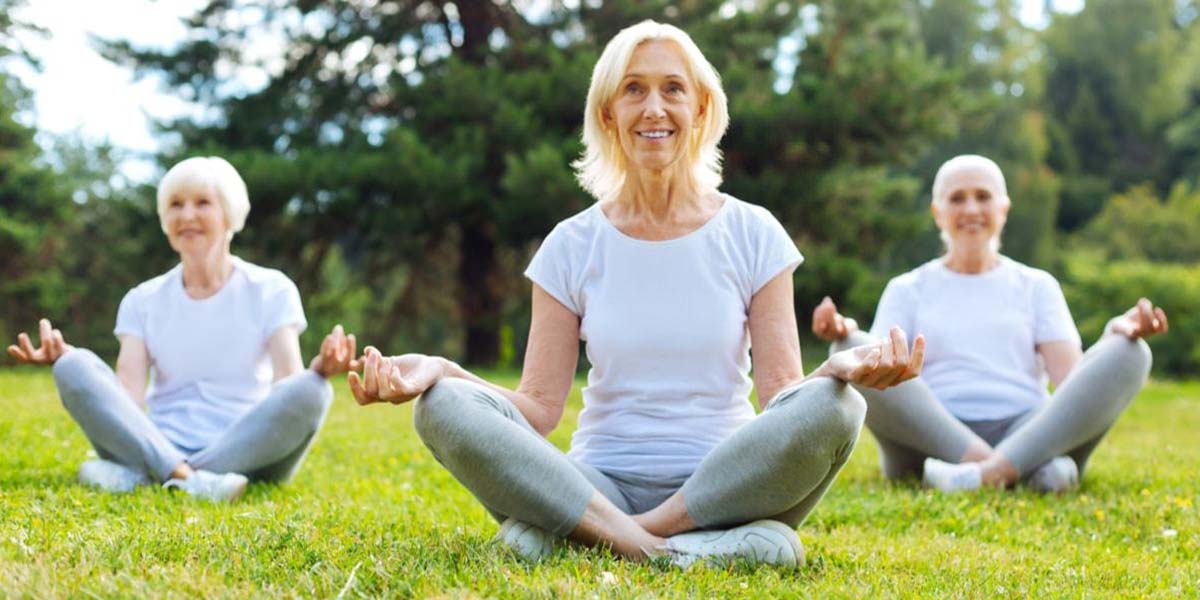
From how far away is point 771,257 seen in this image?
10.7 ft

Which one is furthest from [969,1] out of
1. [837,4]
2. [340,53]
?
[340,53]

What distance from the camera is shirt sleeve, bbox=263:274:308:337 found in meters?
4.87

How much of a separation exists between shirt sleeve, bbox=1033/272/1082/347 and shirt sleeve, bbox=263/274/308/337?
3219 mm

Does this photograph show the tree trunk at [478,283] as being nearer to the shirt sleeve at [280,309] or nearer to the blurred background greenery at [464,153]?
→ the blurred background greenery at [464,153]

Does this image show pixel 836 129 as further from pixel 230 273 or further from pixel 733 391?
pixel 733 391

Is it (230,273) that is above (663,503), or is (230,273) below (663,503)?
above

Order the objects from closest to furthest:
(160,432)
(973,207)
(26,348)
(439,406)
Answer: (439,406), (26,348), (160,432), (973,207)

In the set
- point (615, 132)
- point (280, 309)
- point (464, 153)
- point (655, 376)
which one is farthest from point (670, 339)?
point (464, 153)

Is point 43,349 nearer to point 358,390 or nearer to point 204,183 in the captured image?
point 204,183

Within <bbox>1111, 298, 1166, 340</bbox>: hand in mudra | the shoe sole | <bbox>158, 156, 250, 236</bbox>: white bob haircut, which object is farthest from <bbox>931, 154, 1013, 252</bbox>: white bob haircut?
<bbox>158, 156, 250, 236</bbox>: white bob haircut

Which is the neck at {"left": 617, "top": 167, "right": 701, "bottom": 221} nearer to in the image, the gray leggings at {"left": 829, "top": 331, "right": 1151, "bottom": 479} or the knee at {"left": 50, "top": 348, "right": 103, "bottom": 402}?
the gray leggings at {"left": 829, "top": 331, "right": 1151, "bottom": 479}

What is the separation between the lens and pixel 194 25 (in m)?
15.9

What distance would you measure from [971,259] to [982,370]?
1.71ft

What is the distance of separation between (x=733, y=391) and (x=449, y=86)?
1167cm
